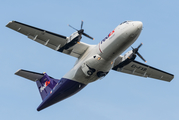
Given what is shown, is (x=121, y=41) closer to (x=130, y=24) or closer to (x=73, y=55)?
(x=130, y=24)

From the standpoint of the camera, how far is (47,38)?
1006 inches

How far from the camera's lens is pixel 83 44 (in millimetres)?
26125

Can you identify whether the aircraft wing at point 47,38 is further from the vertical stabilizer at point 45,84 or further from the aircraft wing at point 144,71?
the aircraft wing at point 144,71

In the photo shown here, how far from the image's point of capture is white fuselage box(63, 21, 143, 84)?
22.0m

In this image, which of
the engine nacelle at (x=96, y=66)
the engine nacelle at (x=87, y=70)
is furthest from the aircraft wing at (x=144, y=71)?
the engine nacelle at (x=87, y=70)

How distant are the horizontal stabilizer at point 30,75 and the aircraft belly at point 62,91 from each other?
3.37 meters

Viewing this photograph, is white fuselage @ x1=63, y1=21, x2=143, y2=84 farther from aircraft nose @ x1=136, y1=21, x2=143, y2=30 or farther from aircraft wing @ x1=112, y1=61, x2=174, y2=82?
aircraft wing @ x1=112, y1=61, x2=174, y2=82

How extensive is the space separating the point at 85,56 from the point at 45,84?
648 cm

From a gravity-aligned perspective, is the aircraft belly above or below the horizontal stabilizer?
below

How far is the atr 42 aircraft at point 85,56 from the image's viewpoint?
2245cm

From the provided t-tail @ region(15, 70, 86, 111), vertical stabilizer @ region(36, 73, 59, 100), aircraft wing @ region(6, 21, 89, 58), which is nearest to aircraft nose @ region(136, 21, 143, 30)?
aircraft wing @ region(6, 21, 89, 58)

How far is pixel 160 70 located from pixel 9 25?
51.0ft

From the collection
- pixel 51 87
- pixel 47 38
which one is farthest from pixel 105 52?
pixel 51 87

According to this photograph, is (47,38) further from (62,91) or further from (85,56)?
(62,91)
